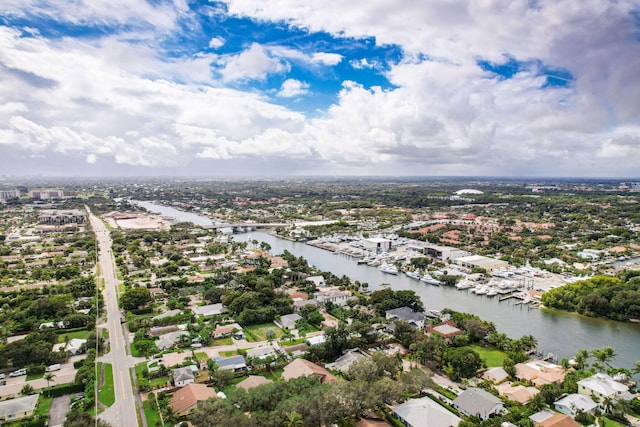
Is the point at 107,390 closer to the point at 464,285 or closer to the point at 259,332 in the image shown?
the point at 259,332

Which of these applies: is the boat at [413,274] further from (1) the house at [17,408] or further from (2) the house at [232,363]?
(1) the house at [17,408]

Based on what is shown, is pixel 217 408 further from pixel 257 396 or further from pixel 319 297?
pixel 319 297

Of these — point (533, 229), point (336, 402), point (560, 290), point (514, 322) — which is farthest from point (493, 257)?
point (336, 402)

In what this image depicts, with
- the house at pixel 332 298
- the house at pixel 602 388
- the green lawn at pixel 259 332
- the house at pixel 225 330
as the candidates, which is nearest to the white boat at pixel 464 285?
the house at pixel 332 298

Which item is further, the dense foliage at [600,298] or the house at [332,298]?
the house at [332,298]

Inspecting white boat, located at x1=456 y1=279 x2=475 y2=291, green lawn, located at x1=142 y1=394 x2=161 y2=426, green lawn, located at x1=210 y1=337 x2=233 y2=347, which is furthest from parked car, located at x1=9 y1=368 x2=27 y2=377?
white boat, located at x1=456 y1=279 x2=475 y2=291

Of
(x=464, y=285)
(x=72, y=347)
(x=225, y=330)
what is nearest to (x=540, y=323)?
(x=464, y=285)
